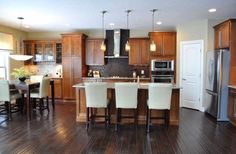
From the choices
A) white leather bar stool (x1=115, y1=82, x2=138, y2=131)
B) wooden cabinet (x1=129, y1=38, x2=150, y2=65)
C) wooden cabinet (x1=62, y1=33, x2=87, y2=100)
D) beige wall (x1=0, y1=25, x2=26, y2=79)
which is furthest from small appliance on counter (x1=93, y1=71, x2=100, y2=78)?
white leather bar stool (x1=115, y1=82, x2=138, y2=131)

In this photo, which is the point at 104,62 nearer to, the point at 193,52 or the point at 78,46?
the point at 78,46

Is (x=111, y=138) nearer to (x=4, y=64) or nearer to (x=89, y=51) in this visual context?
(x=89, y=51)

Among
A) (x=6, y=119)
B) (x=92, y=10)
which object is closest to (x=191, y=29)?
(x=92, y=10)

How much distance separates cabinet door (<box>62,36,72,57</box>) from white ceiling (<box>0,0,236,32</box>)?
1.09 m

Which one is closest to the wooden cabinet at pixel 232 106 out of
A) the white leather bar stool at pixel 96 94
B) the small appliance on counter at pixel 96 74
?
the white leather bar stool at pixel 96 94

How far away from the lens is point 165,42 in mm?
6754

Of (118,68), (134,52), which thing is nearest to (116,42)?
(134,52)

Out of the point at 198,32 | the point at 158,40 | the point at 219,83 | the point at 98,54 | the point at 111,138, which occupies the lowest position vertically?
the point at 111,138

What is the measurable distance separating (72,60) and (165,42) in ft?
11.4

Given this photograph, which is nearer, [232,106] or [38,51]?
[232,106]

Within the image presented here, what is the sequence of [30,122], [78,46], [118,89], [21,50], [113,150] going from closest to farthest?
[113,150] → [118,89] → [30,122] → [78,46] → [21,50]

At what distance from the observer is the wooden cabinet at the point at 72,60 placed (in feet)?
23.4

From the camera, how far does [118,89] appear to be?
410 cm

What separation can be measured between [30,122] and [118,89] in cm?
244
